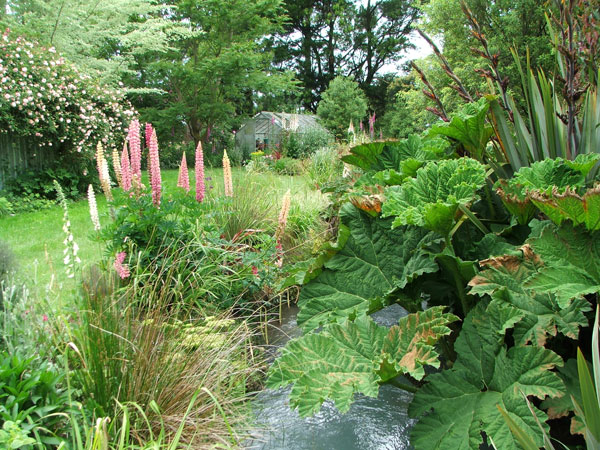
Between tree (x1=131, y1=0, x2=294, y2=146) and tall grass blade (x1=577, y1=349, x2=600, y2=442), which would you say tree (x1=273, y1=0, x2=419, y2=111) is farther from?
tall grass blade (x1=577, y1=349, x2=600, y2=442)

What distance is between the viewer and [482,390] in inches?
49.4

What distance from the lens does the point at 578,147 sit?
1703 mm

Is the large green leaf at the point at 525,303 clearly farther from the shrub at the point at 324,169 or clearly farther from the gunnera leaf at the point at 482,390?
the shrub at the point at 324,169

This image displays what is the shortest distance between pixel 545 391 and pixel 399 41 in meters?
30.0

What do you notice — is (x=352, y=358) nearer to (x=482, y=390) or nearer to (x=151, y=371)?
(x=482, y=390)

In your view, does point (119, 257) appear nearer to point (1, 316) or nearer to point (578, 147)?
point (1, 316)

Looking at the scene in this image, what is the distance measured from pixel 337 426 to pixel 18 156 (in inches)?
335

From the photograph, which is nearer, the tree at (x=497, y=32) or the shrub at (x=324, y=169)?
the shrub at (x=324, y=169)

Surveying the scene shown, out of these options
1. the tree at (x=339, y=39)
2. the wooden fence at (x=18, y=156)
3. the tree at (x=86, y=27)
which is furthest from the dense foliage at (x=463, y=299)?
the tree at (x=339, y=39)

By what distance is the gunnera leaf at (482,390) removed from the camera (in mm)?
1090

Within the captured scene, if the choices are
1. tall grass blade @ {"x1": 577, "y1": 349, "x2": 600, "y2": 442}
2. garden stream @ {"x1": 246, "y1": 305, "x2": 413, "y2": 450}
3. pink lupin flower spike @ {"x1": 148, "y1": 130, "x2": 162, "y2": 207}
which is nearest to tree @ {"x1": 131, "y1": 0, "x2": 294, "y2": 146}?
pink lupin flower spike @ {"x1": 148, "y1": 130, "x2": 162, "y2": 207}

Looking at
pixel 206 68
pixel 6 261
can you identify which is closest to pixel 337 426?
pixel 6 261

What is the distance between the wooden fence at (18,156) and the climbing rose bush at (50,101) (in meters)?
0.15

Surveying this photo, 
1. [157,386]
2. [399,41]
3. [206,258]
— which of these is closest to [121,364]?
[157,386]
